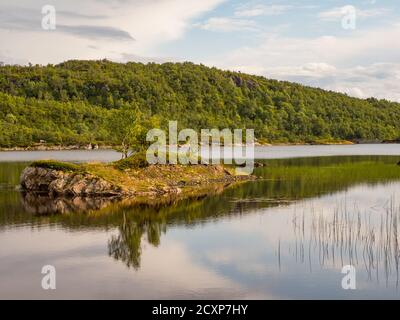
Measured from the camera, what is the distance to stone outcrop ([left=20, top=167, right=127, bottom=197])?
2479 inches

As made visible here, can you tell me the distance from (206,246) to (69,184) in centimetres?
3150

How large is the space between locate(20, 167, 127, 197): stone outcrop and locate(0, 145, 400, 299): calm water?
489 centimetres

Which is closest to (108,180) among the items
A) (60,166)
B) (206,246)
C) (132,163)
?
(132,163)

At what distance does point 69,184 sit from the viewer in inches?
2525

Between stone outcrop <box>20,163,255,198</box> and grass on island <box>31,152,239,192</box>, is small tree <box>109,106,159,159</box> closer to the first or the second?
grass on island <box>31,152,239,192</box>

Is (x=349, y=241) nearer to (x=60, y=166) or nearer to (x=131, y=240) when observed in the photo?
(x=131, y=240)

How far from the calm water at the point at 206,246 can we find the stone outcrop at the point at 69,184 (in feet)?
16.1

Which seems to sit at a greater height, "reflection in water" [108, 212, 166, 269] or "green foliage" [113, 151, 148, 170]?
"green foliage" [113, 151, 148, 170]

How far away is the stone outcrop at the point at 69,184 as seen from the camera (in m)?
63.0

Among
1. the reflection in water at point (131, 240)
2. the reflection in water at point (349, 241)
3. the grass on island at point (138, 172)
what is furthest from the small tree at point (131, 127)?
the reflection in water at point (349, 241)

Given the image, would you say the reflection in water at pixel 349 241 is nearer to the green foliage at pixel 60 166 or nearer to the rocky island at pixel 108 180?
the rocky island at pixel 108 180

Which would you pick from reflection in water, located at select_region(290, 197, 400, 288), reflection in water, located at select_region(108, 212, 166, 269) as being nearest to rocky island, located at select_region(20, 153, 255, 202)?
reflection in water, located at select_region(108, 212, 166, 269)

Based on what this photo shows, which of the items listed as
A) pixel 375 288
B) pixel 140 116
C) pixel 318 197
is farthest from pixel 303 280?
pixel 140 116

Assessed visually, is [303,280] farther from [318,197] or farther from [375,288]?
[318,197]
